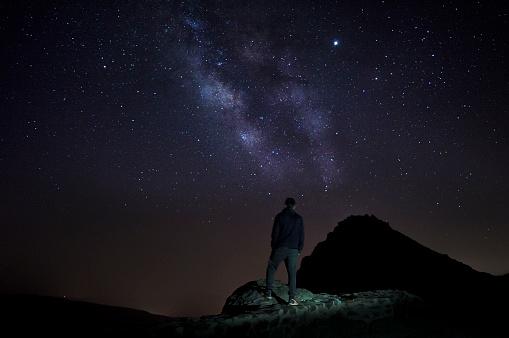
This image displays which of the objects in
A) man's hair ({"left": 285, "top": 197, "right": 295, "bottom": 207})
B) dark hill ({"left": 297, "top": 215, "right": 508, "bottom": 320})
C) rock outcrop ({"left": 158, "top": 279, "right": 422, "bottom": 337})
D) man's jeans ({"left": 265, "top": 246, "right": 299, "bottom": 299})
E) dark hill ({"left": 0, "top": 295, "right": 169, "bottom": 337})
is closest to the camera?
dark hill ({"left": 0, "top": 295, "right": 169, "bottom": 337})

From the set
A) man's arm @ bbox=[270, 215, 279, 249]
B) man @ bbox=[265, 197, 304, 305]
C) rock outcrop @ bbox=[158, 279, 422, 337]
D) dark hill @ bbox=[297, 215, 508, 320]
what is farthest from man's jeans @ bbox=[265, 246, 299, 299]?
dark hill @ bbox=[297, 215, 508, 320]

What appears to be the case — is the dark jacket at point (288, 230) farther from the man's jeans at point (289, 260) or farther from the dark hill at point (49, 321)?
the dark hill at point (49, 321)

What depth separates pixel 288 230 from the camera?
6039mm

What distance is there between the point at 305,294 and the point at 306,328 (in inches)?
51.9

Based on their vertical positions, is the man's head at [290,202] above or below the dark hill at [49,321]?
above

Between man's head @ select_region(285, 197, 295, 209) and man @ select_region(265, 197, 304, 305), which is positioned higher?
man's head @ select_region(285, 197, 295, 209)

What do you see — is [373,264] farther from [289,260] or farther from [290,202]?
[290,202]

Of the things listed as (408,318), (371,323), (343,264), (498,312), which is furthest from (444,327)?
(343,264)

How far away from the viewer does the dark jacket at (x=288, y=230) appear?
604cm

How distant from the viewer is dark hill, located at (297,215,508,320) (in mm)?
18891

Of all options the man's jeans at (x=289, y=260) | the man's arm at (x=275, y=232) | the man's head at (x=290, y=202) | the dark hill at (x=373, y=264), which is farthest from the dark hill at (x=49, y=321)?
the dark hill at (x=373, y=264)

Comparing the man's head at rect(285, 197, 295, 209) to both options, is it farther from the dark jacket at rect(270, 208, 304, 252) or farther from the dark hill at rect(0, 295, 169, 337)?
the dark hill at rect(0, 295, 169, 337)

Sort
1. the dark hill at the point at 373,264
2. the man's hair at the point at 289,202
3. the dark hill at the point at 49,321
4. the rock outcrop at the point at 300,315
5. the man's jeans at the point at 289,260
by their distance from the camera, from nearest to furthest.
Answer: the dark hill at the point at 49,321 < the rock outcrop at the point at 300,315 < the man's jeans at the point at 289,260 < the man's hair at the point at 289,202 < the dark hill at the point at 373,264

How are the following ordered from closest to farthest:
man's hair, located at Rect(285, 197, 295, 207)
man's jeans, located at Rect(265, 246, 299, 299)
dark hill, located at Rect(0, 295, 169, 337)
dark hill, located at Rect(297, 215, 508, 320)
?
dark hill, located at Rect(0, 295, 169, 337) → man's jeans, located at Rect(265, 246, 299, 299) → man's hair, located at Rect(285, 197, 295, 207) → dark hill, located at Rect(297, 215, 508, 320)
